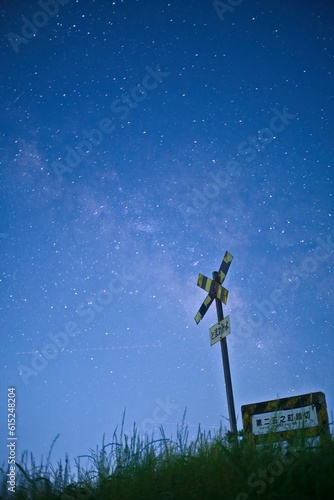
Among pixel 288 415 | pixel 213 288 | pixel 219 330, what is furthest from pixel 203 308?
pixel 288 415

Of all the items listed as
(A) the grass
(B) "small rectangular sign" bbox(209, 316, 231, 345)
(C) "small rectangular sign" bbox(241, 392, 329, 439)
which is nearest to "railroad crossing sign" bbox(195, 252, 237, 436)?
(B) "small rectangular sign" bbox(209, 316, 231, 345)

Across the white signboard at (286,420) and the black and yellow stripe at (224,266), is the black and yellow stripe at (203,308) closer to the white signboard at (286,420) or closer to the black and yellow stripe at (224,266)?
the black and yellow stripe at (224,266)

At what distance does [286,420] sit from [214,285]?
3.69 metres

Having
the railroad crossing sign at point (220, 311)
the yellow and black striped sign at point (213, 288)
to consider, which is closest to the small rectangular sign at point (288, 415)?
the railroad crossing sign at point (220, 311)

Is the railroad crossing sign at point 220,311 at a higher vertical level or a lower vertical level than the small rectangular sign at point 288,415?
higher

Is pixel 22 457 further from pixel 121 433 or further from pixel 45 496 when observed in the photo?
pixel 121 433

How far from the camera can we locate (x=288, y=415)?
5.93 m

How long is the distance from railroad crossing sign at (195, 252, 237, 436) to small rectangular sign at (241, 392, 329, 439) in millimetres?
820

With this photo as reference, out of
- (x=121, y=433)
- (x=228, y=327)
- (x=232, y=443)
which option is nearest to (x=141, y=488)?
(x=121, y=433)

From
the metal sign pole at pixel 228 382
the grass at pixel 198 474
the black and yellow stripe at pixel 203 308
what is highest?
the black and yellow stripe at pixel 203 308

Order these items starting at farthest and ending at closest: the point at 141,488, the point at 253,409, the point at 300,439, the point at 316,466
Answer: the point at 253,409, the point at 300,439, the point at 141,488, the point at 316,466

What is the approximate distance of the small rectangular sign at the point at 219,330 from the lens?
8.18 m

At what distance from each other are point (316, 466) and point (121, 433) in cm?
197

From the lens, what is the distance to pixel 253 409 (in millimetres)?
6785
